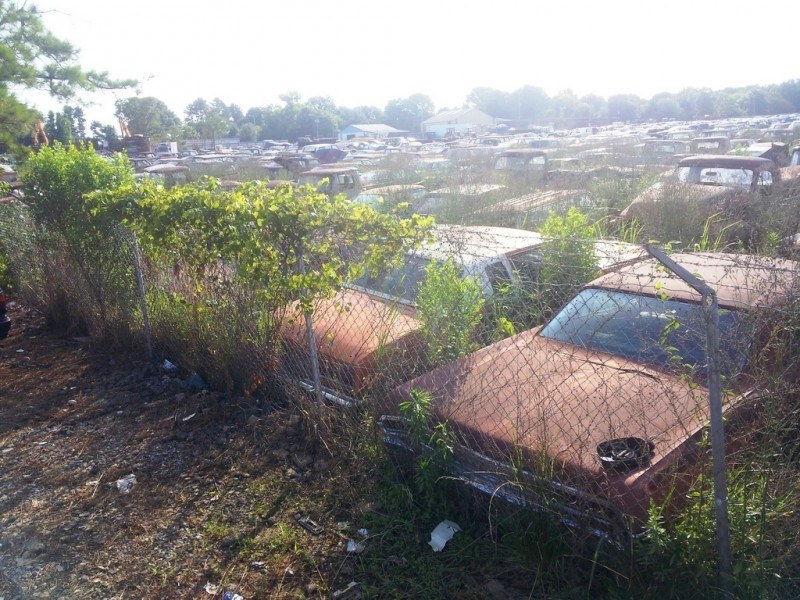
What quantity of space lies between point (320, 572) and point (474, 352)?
163 cm

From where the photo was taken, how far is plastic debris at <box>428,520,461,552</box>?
11.1 feet

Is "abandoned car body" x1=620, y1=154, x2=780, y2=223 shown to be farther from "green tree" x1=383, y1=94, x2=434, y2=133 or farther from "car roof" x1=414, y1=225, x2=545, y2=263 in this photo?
"green tree" x1=383, y1=94, x2=434, y2=133

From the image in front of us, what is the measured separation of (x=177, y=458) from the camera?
14.8 ft

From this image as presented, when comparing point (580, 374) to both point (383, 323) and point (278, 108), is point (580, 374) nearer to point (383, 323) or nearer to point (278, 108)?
point (383, 323)

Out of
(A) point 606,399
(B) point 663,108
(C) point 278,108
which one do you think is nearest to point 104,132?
(C) point 278,108

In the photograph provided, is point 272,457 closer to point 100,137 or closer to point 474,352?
point 474,352

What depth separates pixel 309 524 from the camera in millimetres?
3713

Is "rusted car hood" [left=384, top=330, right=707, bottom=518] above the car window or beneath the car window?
beneath

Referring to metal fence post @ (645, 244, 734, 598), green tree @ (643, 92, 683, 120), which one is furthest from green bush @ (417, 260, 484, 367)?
green tree @ (643, 92, 683, 120)

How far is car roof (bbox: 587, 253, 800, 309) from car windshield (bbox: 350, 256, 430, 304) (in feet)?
5.15

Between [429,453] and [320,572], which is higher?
[429,453]

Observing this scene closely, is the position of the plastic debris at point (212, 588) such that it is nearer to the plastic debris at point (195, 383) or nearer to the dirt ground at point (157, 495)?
the dirt ground at point (157, 495)

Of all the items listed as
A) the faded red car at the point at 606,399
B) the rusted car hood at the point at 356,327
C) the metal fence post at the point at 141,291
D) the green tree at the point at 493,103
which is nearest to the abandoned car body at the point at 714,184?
the faded red car at the point at 606,399

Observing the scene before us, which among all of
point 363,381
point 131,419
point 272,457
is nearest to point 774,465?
point 363,381
